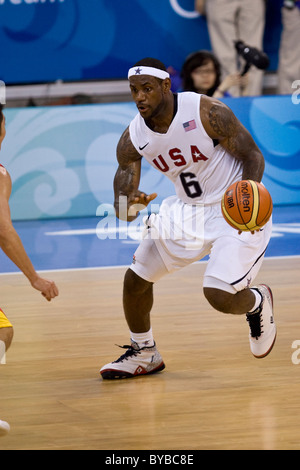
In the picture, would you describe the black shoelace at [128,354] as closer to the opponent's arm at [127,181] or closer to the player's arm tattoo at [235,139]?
the opponent's arm at [127,181]

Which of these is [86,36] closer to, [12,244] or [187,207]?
[187,207]

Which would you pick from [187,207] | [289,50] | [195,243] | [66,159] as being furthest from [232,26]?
[195,243]

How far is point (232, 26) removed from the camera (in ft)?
38.5

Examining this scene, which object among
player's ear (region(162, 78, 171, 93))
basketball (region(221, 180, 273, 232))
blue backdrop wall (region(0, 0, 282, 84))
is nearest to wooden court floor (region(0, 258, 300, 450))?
basketball (region(221, 180, 273, 232))

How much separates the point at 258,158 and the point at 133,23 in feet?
26.2

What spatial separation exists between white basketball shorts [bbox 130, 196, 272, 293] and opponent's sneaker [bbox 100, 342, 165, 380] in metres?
0.47

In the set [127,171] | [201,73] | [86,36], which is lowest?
[127,171]

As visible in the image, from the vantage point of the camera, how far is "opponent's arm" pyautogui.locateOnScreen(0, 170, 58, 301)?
4.07 meters

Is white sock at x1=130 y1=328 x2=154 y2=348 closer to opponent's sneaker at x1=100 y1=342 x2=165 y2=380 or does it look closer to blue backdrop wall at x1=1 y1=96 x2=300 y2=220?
opponent's sneaker at x1=100 y1=342 x2=165 y2=380

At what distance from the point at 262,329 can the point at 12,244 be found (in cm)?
178

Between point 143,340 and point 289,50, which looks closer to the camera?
point 143,340

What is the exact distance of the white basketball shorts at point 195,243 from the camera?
4.89m

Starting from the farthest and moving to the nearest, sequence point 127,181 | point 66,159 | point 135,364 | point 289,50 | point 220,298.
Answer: point 289,50 < point 66,159 < point 135,364 < point 127,181 < point 220,298
